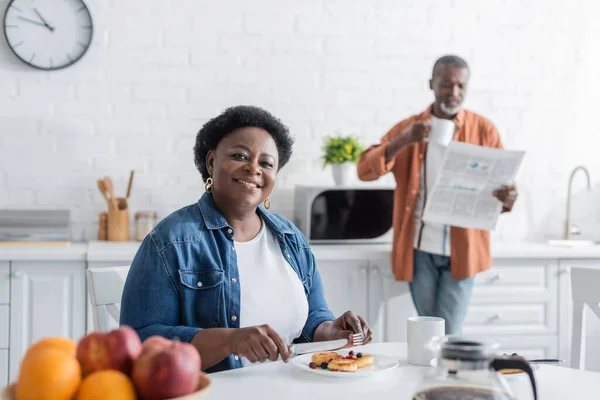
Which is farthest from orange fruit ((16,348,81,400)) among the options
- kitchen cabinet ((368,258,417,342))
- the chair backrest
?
kitchen cabinet ((368,258,417,342))

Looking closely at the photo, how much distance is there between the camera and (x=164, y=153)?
341cm

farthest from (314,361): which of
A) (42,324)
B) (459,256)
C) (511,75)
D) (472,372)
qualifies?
(511,75)

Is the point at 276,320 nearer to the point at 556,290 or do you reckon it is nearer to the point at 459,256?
the point at 459,256

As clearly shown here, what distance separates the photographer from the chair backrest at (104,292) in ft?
5.98

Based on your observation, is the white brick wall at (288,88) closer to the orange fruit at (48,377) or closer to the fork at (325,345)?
the fork at (325,345)

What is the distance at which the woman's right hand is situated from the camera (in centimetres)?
134

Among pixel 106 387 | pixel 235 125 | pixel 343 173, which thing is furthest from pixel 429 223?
pixel 106 387

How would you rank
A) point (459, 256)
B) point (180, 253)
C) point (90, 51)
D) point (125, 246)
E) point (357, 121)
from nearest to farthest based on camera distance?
point (180, 253), point (459, 256), point (125, 246), point (90, 51), point (357, 121)

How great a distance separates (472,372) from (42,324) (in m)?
2.35

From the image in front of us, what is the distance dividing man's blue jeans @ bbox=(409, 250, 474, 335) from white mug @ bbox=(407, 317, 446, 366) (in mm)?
1422

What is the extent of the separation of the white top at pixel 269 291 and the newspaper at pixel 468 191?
1053 mm

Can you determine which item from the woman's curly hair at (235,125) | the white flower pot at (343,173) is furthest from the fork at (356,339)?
the white flower pot at (343,173)

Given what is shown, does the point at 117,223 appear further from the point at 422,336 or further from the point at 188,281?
the point at 422,336

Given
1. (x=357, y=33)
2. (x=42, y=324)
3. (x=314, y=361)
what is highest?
(x=357, y=33)
